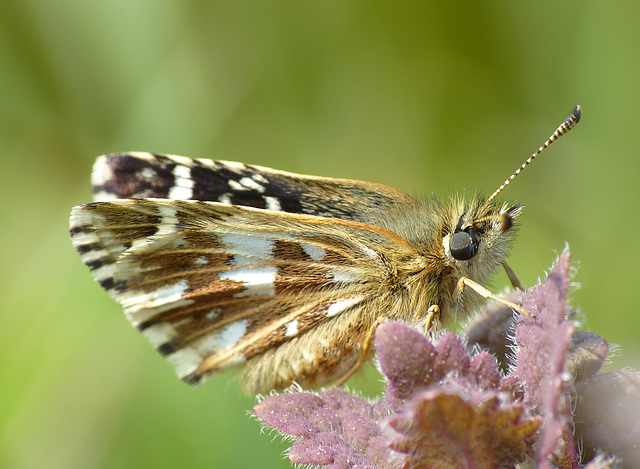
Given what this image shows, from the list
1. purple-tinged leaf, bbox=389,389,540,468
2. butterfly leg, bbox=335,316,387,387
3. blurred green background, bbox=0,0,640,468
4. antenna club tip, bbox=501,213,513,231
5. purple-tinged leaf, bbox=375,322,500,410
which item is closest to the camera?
purple-tinged leaf, bbox=389,389,540,468

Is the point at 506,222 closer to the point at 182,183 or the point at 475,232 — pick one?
the point at 475,232

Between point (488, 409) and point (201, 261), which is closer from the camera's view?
point (488, 409)

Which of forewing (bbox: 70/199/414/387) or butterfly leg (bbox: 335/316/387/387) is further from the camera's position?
forewing (bbox: 70/199/414/387)

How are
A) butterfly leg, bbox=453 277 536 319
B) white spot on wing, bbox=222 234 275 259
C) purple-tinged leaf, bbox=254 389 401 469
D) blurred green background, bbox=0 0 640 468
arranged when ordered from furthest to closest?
blurred green background, bbox=0 0 640 468, white spot on wing, bbox=222 234 275 259, butterfly leg, bbox=453 277 536 319, purple-tinged leaf, bbox=254 389 401 469

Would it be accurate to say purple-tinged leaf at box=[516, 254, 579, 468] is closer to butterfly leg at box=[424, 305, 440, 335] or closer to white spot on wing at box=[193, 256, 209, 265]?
butterfly leg at box=[424, 305, 440, 335]

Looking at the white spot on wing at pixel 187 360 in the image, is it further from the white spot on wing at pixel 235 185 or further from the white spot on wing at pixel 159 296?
the white spot on wing at pixel 235 185

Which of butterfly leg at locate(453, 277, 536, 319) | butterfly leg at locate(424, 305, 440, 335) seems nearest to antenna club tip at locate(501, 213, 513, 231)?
butterfly leg at locate(453, 277, 536, 319)

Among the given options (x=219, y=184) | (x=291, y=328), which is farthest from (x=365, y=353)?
(x=219, y=184)

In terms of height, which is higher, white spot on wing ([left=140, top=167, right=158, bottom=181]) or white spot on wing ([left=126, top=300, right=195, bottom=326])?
white spot on wing ([left=140, top=167, right=158, bottom=181])
